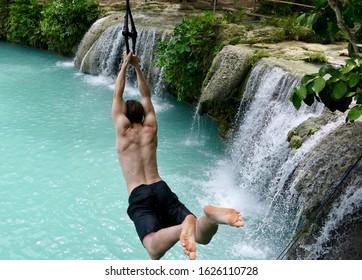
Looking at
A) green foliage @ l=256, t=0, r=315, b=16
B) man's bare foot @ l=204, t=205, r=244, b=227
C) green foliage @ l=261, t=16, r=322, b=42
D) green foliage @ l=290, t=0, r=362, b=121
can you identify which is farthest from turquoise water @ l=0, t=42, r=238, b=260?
green foliage @ l=256, t=0, r=315, b=16

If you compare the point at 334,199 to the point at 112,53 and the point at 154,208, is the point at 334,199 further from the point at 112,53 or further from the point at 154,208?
the point at 112,53

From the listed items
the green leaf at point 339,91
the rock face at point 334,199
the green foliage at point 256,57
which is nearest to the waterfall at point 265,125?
the green foliage at point 256,57

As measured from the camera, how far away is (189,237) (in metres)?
2.67

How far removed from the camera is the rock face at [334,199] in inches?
176

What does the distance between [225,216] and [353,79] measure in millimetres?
1229

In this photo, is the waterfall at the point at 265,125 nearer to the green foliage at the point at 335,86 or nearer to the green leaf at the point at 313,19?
the green leaf at the point at 313,19

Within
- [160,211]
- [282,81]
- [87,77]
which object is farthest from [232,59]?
[87,77]

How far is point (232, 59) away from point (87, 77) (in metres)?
6.06

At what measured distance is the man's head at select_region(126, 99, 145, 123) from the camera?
3.71 meters

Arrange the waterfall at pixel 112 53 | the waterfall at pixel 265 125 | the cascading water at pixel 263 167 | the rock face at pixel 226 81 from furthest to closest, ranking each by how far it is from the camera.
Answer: the waterfall at pixel 112 53, the rock face at pixel 226 81, the waterfall at pixel 265 125, the cascading water at pixel 263 167

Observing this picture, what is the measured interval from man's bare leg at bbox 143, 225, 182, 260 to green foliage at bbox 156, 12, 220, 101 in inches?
242

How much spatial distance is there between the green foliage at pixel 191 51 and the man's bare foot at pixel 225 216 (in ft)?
21.2

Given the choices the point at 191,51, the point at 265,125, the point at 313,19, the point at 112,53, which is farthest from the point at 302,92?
the point at 112,53

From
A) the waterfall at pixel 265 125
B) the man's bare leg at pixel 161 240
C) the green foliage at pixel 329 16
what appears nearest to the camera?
the man's bare leg at pixel 161 240
